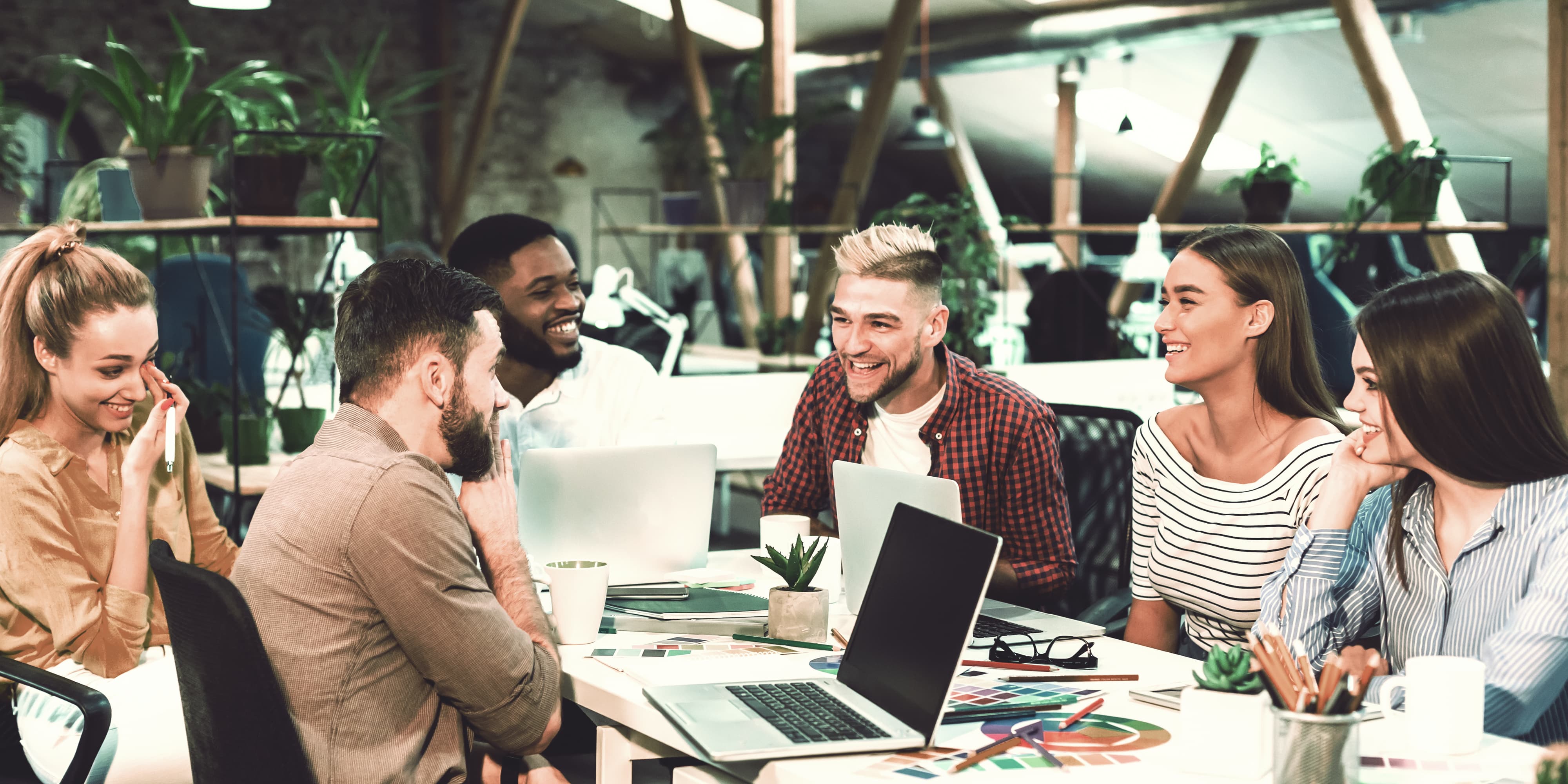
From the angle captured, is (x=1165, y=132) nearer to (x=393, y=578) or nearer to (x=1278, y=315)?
(x=1278, y=315)

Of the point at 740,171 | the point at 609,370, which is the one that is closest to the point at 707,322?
the point at 740,171

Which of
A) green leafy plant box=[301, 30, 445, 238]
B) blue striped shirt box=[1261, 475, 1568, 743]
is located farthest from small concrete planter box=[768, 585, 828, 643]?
green leafy plant box=[301, 30, 445, 238]

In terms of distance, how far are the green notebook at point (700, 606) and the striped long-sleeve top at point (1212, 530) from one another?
0.73 m

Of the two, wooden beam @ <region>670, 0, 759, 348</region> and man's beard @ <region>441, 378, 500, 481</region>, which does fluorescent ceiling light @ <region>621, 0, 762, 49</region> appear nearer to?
wooden beam @ <region>670, 0, 759, 348</region>

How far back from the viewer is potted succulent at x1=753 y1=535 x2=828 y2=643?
2.12 metres

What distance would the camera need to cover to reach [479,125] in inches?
439

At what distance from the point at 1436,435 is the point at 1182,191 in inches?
290

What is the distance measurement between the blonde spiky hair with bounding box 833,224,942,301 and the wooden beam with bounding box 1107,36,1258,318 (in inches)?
249

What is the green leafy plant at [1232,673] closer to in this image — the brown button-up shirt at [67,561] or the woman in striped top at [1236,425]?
Answer: the woman in striped top at [1236,425]

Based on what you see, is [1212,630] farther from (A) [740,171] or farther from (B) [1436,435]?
(A) [740,171]

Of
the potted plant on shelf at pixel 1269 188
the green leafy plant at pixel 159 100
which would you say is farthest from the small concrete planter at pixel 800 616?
the potted plant on shelf at pixel 1269 188

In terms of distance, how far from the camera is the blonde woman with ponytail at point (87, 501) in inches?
87.0

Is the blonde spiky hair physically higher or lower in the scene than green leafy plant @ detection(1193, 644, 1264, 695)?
higher

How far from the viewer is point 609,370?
11.0 feet
